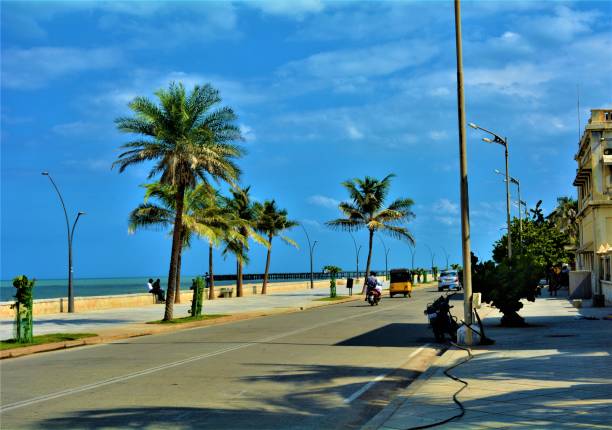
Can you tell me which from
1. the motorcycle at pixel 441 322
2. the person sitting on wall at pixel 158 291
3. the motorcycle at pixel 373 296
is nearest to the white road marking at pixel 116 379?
the motorcycle at pixel 441 322

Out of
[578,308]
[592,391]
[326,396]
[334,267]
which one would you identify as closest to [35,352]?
[326,396]

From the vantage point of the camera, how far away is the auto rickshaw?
53219 millimetres

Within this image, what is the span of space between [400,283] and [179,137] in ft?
102

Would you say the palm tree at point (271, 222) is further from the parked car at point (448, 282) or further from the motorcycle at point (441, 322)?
the motorcycle at point (441, 322)

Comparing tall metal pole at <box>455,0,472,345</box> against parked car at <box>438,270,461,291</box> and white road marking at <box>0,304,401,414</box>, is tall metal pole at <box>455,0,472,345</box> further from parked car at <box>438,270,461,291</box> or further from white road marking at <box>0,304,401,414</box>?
parked car at <box>438,270,461,291</box>

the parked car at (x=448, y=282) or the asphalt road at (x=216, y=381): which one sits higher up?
the parked car at (x=448, y=282)

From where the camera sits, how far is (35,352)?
17484 millimetres

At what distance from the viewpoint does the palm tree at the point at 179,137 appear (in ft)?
85.7

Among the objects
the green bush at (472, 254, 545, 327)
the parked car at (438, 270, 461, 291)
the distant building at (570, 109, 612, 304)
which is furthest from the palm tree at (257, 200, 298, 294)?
the green bush at (472, 254, 545, 327)

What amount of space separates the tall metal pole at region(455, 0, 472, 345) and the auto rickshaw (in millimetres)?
36568

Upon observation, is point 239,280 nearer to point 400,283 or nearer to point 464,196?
point 400,283

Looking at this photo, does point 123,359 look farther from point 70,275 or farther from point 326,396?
point 70,275

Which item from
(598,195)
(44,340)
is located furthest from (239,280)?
(44,340)

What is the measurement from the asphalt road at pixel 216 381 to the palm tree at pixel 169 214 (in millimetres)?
20769
